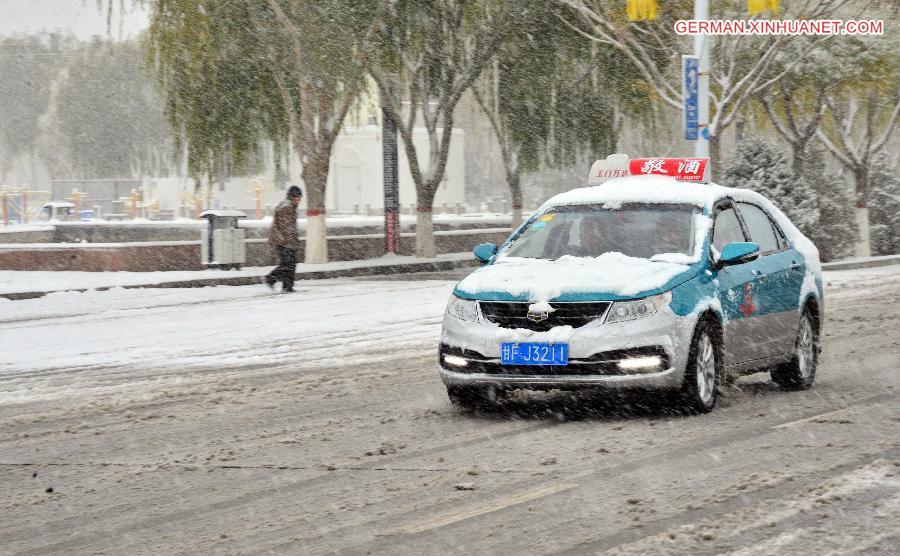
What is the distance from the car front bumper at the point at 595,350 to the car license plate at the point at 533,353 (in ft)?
0.10

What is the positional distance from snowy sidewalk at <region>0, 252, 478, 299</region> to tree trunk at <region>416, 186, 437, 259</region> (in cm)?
148

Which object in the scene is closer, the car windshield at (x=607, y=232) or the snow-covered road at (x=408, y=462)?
the snow-covered road at (x=408, y=462)

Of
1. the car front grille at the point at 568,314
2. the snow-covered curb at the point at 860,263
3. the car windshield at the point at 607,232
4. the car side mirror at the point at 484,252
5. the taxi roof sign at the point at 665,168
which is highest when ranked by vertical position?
the taxi roof sign at the point at 665,168

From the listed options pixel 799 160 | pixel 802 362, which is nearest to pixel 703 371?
pixel 802 362

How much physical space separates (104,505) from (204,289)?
60.8 feet

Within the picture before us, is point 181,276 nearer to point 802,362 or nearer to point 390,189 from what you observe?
point 390,189

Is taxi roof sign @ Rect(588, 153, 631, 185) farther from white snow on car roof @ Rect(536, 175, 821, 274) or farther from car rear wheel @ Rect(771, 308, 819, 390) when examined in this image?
car rear wheel @ Rect(771, 308, 819, 390)

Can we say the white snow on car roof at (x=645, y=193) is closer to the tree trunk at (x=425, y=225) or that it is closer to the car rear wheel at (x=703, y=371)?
the car rear wheel at (x=703, y=371)

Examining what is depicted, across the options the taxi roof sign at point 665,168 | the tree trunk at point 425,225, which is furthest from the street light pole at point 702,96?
the taxi roof sign at point 665,168

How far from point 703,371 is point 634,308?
0.77 meters

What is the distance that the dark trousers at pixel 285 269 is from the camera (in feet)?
80.3

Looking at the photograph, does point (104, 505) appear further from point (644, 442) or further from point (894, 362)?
point (894, 362)

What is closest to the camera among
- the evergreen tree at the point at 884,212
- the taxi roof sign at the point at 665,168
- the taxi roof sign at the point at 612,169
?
the taxi roof sign at the point at 665,168

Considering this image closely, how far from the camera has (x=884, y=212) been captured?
125 feet
